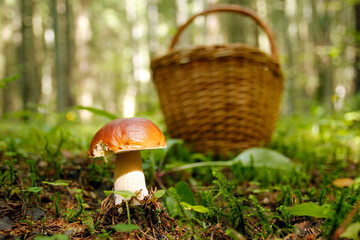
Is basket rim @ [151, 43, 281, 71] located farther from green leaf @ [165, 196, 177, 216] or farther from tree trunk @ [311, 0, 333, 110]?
tree trunk @ [311, 0, 333, 110]

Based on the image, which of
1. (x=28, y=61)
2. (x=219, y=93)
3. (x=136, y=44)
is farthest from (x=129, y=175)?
(x=136, y=44)

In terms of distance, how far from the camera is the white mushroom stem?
3.94ft

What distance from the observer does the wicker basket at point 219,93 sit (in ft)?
7.07

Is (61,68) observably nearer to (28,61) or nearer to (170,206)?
(28,61)

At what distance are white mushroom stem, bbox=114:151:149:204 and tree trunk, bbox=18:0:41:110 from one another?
9.77 metres

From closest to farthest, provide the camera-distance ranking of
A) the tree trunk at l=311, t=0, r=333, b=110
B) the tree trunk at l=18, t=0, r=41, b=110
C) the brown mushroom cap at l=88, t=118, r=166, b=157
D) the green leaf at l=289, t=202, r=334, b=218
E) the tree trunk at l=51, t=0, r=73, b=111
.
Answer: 1. the green leaf at l=289, t=202, r=334, b=218
2. the brown mushroom cap at l=88, t=118, r=166, b=157
3. the tree trunk at l=51, t=0, r=73, b=111
4. the tree trunk at l=311, t=0, r=333, b=110
5. the tree trunk at l=18, t=0, r=41, b=110

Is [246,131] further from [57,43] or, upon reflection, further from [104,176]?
[57,43]

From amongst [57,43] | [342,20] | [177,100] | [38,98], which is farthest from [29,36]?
[342,20]

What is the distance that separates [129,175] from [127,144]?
0.23 m

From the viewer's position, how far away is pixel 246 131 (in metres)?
2.31

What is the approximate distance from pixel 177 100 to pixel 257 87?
80 centimetres

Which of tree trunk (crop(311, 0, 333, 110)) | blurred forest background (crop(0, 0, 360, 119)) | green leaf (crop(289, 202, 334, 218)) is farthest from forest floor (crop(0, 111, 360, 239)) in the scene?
tree trunk (crop(311, 0, 333, 110))

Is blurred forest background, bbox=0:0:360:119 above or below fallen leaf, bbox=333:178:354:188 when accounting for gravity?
above

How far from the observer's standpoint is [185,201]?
4.15ft
